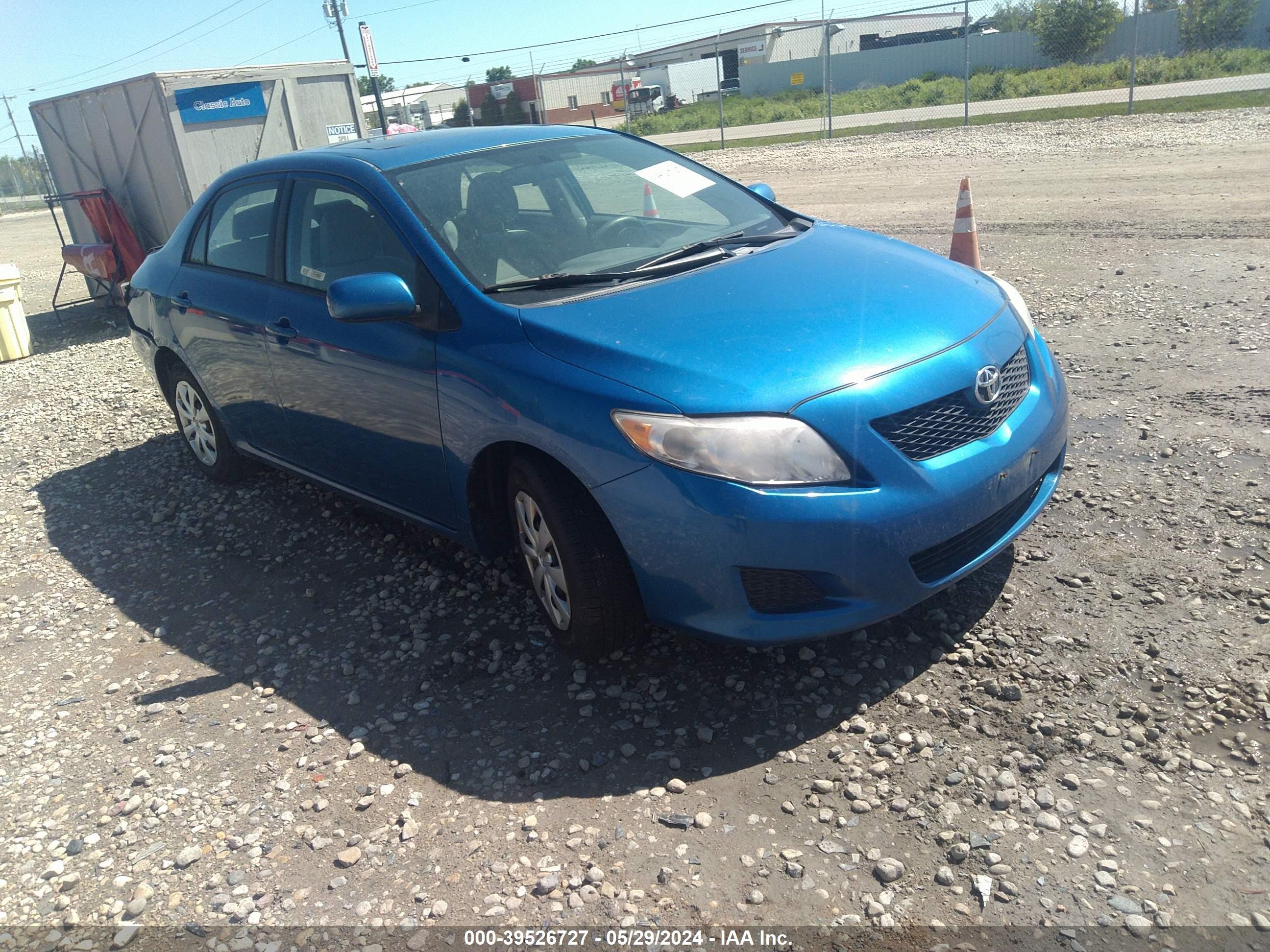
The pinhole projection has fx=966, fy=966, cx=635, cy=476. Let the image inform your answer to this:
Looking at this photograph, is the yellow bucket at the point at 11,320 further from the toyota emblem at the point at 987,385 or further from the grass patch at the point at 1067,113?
the grass patch at the point at 1067,113

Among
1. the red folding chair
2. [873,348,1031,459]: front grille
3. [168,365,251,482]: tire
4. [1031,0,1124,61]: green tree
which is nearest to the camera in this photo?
[873,348,1031,459]: front grille

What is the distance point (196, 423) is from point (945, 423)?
444cm

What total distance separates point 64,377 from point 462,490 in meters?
7.39

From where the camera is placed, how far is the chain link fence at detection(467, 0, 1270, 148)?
20.5m

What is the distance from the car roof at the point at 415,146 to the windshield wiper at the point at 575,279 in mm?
920

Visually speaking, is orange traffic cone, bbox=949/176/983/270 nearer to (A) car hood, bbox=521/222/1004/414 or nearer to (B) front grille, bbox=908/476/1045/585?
(A) car hood, bbox=521/222/1004/414

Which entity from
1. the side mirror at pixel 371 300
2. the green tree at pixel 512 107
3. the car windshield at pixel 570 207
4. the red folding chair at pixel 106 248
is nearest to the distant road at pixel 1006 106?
the green tree at pixel 512 107

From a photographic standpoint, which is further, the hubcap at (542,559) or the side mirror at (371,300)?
the side mirror at (371,300)

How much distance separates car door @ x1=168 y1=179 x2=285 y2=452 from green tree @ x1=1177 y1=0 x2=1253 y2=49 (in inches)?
1233

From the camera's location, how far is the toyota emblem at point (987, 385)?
3.01 meters

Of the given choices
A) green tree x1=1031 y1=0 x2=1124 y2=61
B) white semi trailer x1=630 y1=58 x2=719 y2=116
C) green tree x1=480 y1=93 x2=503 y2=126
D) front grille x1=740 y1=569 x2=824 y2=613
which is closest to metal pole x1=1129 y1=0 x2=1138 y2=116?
green tree x1=1031 y1=0 x2=1124 y2=61

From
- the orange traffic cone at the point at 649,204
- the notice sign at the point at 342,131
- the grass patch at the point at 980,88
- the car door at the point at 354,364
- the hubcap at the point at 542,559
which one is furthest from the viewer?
the grass patch at the point at 980,88

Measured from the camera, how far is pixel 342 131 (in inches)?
510

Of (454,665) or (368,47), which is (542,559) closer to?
(454,665)
